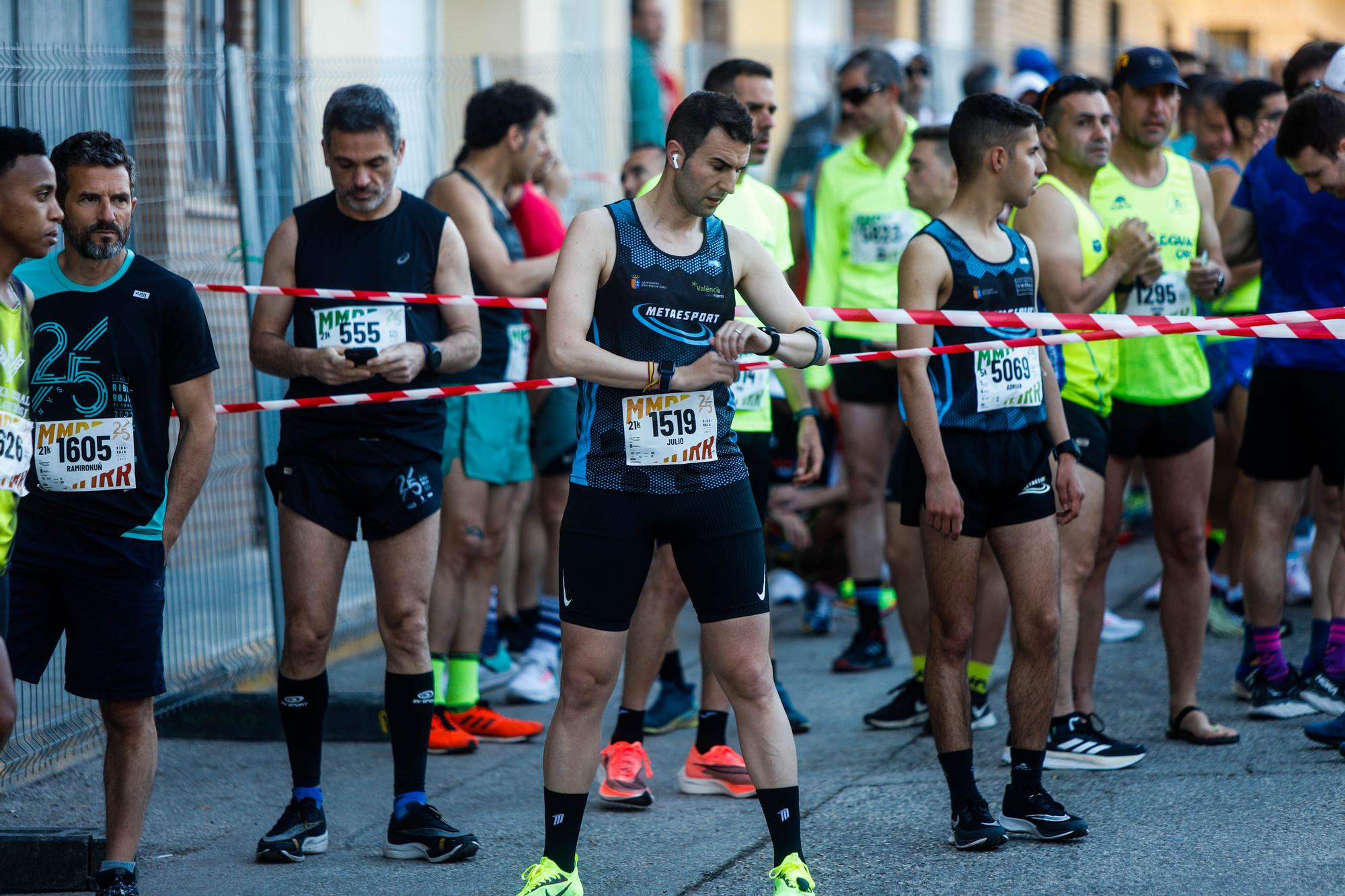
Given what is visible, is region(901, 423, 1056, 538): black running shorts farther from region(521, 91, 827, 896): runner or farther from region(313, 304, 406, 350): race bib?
region(313, 304, 406, 350): race bib

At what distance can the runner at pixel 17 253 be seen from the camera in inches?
146

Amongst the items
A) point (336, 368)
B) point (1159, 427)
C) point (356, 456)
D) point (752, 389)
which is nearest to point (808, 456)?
point (752, 389)

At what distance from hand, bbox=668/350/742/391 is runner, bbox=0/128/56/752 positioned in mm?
1500

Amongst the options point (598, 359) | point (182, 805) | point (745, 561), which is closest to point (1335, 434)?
point (745, 561)

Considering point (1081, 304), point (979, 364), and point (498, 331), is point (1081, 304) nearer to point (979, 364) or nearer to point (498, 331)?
point (979, 364)

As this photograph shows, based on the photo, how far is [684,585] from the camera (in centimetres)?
498

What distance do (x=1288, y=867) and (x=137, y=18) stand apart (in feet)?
21.1

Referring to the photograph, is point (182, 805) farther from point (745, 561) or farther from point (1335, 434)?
point (1335, 434)

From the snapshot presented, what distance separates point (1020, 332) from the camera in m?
4.60

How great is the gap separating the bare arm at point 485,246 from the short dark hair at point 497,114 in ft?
0.64

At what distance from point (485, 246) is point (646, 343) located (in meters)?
1.99

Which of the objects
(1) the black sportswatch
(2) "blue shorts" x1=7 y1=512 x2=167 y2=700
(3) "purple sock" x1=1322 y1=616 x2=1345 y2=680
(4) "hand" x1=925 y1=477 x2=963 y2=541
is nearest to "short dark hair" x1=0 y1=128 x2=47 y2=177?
(2) "blue shorts" x1=7 y1=512 x2=167 y2=700

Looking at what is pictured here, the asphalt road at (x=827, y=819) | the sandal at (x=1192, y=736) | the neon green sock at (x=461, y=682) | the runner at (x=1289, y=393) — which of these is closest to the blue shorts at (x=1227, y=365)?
the runner at (x=1289, y=393)

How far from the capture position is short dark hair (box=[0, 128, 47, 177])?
3805 mm
